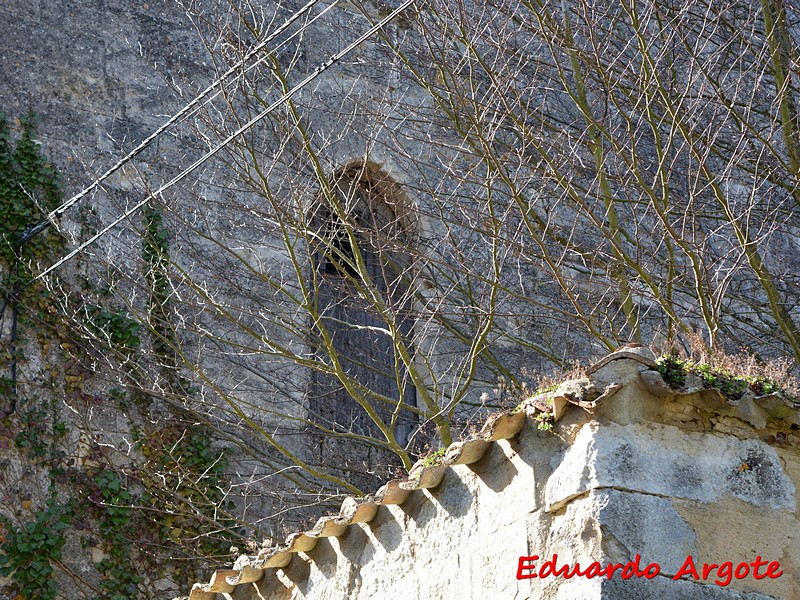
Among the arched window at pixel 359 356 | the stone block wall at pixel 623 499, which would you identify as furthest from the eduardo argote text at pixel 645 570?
the arched window at pixel 359 356

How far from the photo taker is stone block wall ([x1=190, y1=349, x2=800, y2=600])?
4.11 m

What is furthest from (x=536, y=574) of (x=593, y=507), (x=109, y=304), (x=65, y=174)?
(x=65, y=174)

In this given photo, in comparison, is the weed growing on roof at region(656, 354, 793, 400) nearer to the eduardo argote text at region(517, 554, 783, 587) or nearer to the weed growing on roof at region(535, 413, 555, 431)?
the weed growing on roof at region(535, 413, 555, 431)

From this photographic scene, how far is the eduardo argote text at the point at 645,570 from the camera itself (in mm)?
4039

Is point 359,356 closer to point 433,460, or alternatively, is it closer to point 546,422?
A: point 433,460

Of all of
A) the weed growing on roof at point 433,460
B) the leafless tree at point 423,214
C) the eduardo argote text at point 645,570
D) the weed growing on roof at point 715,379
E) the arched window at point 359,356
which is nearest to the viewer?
the eduardo argote text at point 645,570

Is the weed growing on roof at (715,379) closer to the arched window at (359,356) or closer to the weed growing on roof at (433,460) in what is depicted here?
the weed growing on roof at (433,460)

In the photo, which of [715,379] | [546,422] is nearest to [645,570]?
[546,422]

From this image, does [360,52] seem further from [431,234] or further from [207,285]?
[207,285]

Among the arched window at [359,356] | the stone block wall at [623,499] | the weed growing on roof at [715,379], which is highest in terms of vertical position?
the arched window at [359,356]

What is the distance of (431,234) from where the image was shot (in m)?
10.8

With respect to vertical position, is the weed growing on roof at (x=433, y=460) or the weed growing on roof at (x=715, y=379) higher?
the weed growing on roof at (x=715, y=379)

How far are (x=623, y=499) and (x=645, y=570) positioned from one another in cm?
24

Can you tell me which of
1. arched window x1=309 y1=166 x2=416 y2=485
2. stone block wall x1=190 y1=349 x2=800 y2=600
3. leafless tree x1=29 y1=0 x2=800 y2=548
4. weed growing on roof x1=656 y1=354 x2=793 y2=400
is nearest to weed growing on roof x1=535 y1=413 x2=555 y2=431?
stone block wall x1=190 y1=349 x2=800 y2=600
